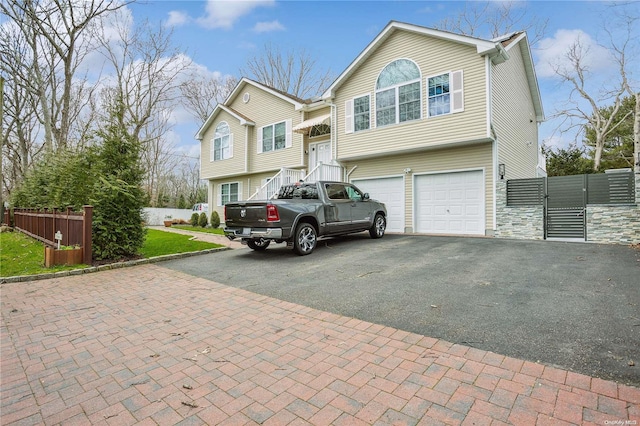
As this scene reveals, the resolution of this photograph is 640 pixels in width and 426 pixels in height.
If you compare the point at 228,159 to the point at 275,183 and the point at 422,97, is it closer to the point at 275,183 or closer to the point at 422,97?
the point at 275,183

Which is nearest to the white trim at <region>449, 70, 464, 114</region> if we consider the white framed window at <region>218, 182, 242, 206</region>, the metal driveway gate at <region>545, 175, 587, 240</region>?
the metal driveway gate at <region>545, 175, 587, 240</region>

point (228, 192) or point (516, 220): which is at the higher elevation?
point (228, 192)

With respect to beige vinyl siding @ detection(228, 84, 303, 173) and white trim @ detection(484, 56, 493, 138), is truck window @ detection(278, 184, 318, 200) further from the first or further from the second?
beige vinyl siding @ detection(228, 84, 303, 173)

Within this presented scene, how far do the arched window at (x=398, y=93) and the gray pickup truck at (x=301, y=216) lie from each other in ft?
13.3

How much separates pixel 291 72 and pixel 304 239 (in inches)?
960

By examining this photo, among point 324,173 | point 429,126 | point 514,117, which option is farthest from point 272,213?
point 514,117

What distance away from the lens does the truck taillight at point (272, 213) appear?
765 cm

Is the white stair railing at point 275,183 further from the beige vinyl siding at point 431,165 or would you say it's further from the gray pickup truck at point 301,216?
the gray pickup truck at point 301,216

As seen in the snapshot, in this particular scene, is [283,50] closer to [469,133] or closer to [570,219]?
[469,133]

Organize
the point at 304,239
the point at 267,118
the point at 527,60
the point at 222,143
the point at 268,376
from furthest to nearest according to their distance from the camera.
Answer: the point at 222,143
the point at 267,118
the point at 527,60
the point at 304,239
the point at 268,376

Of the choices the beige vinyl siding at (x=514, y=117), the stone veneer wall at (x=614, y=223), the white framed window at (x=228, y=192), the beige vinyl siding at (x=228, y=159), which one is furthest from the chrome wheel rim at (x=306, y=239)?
the white framed window at (x=228, y=192)

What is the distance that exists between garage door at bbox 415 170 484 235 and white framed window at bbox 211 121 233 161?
12425mm

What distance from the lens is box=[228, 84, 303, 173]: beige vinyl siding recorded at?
56.7ft

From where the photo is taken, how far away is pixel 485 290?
494 centimetres
